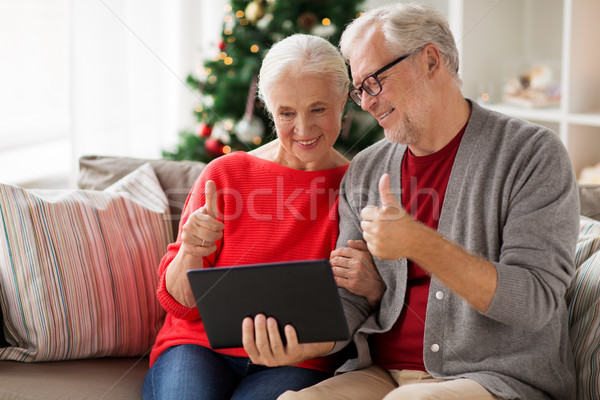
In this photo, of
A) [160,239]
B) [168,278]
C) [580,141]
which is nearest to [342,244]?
[168,278]

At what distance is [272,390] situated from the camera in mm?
1451

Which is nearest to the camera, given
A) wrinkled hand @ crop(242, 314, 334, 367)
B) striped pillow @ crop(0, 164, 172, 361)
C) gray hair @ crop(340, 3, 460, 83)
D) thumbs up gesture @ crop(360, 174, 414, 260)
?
thumbs up gesture @ crop(360, 174, 414, 260)

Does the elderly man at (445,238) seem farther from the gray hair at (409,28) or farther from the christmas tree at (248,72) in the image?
the christmas tree at (248,72)

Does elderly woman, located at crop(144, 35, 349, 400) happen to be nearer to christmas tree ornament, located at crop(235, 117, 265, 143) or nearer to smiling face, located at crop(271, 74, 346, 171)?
smiling face, located at crop(271, 74, 346, 171)

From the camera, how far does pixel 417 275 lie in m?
1.46

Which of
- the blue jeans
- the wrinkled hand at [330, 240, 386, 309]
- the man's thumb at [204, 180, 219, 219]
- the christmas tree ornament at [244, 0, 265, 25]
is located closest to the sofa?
the blue jeans

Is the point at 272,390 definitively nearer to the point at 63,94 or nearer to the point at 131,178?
the point at 131,178

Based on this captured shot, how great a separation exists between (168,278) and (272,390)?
38 centimetres

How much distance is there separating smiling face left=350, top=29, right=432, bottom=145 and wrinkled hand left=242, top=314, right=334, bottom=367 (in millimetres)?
500

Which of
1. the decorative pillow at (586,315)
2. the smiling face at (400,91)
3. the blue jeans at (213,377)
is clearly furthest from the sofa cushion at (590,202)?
the blue jeans at (213,377)

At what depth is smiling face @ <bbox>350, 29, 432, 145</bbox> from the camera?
144 cm

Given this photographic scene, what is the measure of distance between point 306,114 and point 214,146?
4.86 ft

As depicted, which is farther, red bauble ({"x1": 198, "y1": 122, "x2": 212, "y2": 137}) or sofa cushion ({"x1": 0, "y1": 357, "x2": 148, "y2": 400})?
red bauble ({"x1": 198, "y1": 122, "x2": 212, "y2": 137})

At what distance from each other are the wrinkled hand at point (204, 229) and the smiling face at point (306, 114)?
242 millimetres
